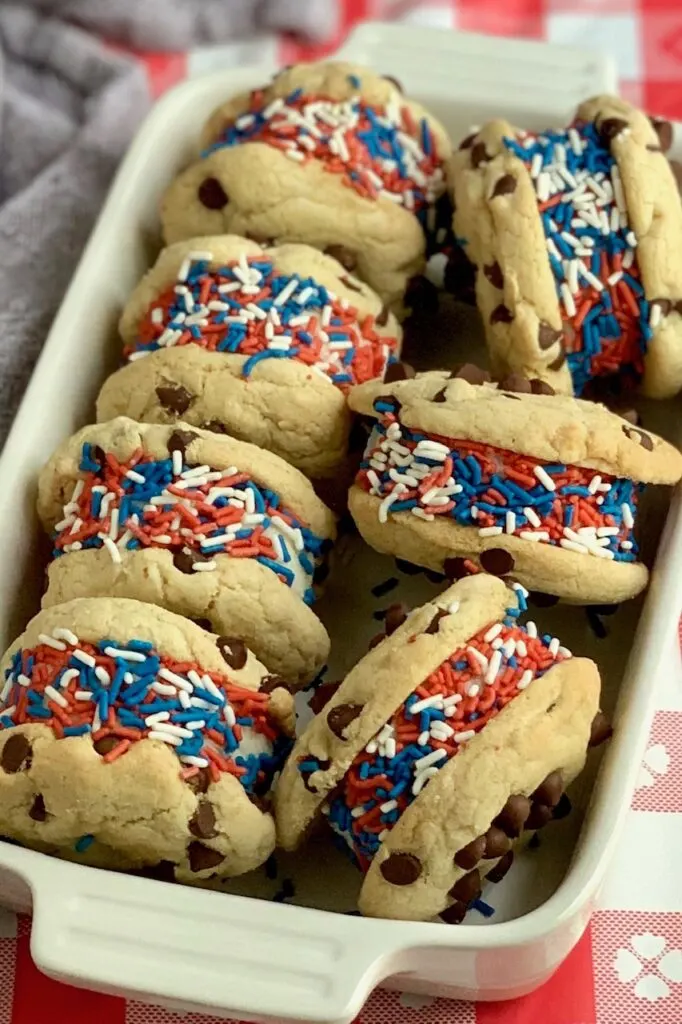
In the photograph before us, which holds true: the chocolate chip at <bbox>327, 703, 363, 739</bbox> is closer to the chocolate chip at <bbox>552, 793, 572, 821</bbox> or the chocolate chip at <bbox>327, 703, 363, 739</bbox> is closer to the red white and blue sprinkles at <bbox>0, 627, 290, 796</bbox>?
the red white and blue sprinkles at <bbox>0, 627, 290, 796</bbox>

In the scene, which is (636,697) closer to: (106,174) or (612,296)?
(612,296)

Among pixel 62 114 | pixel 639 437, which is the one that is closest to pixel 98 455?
pixel 639 437

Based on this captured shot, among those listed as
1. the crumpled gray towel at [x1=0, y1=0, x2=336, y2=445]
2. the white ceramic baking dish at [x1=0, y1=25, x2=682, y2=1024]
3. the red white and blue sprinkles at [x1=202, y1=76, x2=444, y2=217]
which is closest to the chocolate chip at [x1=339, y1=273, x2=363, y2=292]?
the red white and blue sprinkles at [x1=202, y1=76, x2=444, y2=217]

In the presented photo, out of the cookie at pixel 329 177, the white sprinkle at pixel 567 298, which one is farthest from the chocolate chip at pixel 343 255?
the white sprinkle at pixel 567 298

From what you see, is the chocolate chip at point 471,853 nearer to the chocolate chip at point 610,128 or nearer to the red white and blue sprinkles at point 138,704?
the red white and blue sprinkles at point 138,704

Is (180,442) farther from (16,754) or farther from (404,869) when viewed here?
(404,869)
